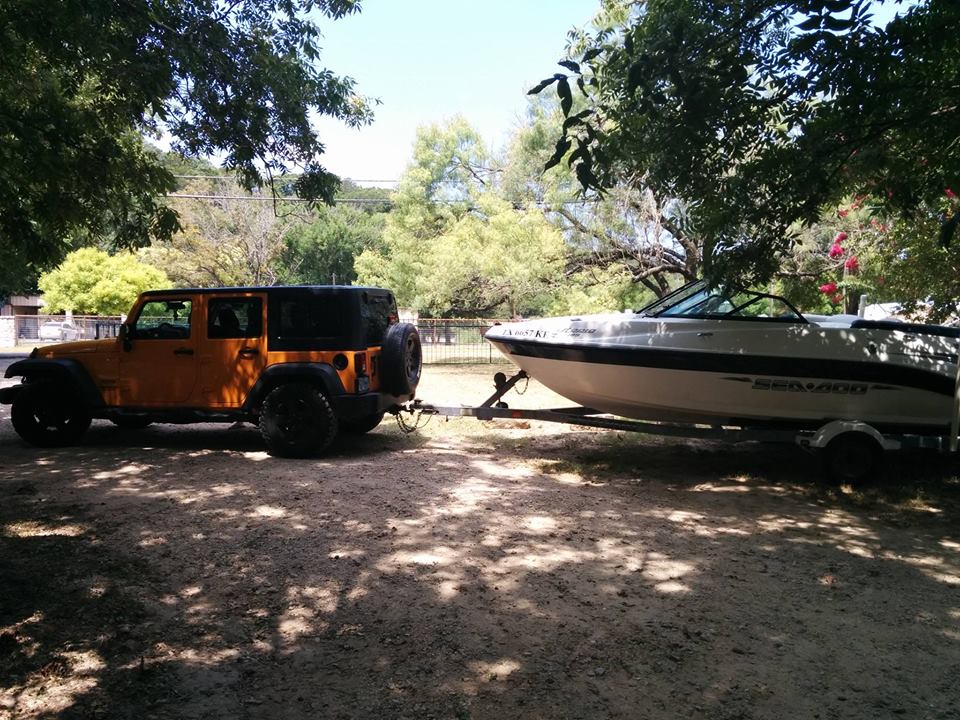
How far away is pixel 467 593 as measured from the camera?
4301mm

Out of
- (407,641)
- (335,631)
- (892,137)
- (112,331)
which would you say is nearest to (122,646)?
(335,631)

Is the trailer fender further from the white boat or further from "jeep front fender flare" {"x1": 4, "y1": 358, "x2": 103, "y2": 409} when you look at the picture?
"jeep front fender flare" {"x1": 4, "y1": 358, "x2": 103, "y2": 409}

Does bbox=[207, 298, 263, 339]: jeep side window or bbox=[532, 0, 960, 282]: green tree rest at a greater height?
bbox=[532, 0, 960, 282]: green tree

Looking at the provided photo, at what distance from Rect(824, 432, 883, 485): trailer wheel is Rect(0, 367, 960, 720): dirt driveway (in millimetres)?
221

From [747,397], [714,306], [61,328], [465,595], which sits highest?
[714,306]

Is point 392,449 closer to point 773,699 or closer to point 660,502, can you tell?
point 660,502

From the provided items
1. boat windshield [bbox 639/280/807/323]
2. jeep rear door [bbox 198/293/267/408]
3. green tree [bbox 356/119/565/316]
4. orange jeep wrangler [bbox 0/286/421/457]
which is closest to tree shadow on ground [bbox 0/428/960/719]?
orange jeep wrangler [bbox 0/286/421/457]

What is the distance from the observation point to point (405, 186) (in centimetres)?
2458

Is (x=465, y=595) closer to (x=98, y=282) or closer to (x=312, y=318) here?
(x=312, y=318)

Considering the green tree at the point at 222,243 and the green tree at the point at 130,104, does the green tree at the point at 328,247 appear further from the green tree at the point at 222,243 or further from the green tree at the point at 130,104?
the green tree at the point at 130,104

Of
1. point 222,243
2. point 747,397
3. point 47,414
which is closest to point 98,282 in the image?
point 222,243

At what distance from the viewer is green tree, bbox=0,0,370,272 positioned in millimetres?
5648

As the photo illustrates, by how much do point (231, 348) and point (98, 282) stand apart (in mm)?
28289

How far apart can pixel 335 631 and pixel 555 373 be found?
4.77 m
